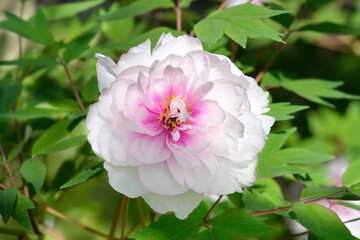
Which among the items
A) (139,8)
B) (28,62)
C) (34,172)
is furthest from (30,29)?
(34,172)

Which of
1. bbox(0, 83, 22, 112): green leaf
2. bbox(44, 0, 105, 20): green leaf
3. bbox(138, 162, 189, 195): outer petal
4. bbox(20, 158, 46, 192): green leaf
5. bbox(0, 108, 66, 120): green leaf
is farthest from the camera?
bbox(44, 0, 105, 20): green leaf

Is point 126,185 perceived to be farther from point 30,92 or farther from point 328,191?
point 30,92

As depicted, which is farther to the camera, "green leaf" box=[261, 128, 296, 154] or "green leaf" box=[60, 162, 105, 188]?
"green leaf" box=[261, 128, 296, 154]

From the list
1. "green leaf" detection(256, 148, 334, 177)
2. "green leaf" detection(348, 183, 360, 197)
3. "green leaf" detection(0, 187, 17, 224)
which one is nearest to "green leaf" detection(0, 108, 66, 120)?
"green leaf" detection(0, 187, 17, 224)

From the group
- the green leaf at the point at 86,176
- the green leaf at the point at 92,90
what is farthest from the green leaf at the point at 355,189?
the green leaf at the point at 92,90

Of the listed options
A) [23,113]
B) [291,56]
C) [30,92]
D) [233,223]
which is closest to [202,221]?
[233,223]

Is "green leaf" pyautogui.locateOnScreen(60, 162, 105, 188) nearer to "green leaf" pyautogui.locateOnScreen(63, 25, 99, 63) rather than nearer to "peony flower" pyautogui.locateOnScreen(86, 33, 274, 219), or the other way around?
"peony flower" pyautogui.locateOnScreen(86, 33, 274, 219)

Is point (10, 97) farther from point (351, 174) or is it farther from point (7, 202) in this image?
point (351, 174)
